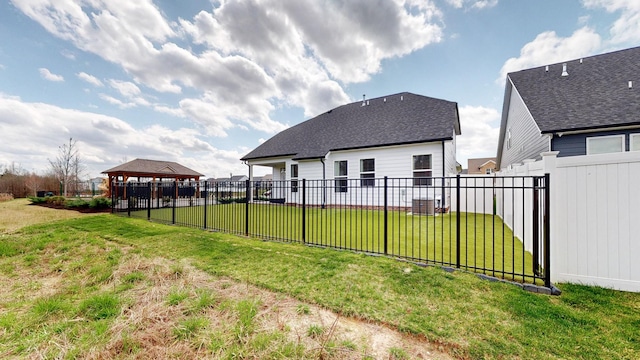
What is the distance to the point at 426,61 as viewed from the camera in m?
12.0

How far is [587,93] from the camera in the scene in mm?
8086

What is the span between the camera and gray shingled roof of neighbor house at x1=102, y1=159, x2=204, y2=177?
20347 mm

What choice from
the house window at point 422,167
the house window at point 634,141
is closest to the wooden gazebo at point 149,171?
the house window at point 422,167

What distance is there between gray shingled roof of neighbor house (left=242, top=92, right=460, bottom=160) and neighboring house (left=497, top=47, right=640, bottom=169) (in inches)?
107

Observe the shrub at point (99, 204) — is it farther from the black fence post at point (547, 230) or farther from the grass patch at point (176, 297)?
the black fence post at point (547, 230)

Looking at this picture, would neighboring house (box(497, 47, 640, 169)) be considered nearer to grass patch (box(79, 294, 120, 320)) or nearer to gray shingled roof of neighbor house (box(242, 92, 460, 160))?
gray shingled roof of neighbor house (box(242, 92, 460, 160))

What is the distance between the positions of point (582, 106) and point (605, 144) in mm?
1455

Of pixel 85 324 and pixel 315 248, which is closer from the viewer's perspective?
pixel 85 324

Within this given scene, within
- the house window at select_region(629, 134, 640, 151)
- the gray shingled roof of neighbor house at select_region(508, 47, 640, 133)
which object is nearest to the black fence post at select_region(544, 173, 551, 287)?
the gray shingled roof of neighbor house at select_region(508, 47, 640, 133)

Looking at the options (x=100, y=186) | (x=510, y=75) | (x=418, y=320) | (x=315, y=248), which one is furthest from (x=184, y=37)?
(x=100, y=186)

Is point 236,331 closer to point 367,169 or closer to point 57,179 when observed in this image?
point 367,169

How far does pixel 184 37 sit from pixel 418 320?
1258cm

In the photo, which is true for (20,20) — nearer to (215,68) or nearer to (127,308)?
(215,68)

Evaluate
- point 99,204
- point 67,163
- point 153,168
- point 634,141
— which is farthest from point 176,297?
point 67,163
